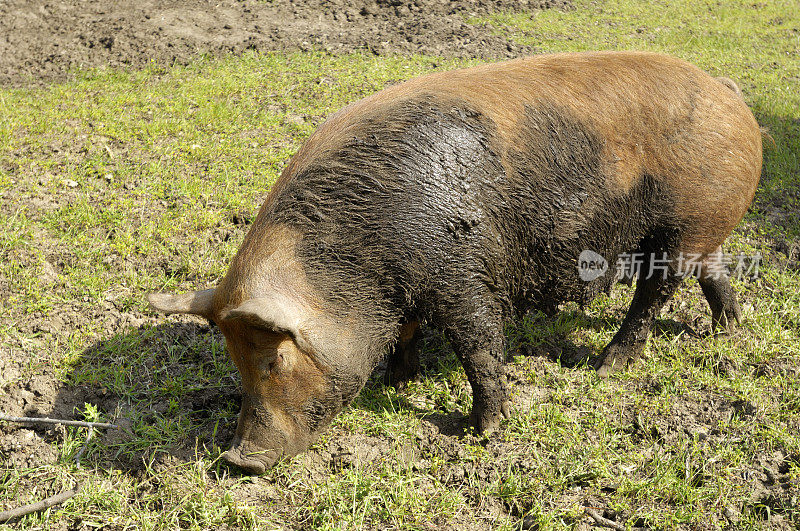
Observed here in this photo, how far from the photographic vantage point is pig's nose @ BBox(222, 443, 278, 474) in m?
3.17

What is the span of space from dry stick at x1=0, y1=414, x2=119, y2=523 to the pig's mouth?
79cm

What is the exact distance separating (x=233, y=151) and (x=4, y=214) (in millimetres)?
1932

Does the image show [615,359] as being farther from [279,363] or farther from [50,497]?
[50,497]

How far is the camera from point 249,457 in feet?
10.5

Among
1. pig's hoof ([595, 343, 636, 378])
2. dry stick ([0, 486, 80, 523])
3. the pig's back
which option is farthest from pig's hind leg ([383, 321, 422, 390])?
dry stick ([0, 486, 80, 523])

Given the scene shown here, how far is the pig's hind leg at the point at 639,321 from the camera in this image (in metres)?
3.96

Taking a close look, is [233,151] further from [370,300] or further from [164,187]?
[370,300]

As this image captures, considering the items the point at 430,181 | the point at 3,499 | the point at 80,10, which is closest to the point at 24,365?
the point at 3,499

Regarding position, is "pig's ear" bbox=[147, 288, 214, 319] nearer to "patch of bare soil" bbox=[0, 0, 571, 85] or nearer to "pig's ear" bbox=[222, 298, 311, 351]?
"pig's ear" bbox=[222, 298, 311, 351]

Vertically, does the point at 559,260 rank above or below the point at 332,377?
above

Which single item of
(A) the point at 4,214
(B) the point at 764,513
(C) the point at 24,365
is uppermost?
(A) the point at 4,214

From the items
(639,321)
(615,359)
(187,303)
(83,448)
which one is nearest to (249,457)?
(187,303)

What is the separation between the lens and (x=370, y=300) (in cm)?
316

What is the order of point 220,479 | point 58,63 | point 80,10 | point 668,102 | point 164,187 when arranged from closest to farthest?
point 220,479 < point 668,102 < point 164,187 < point 58,63 < point 80,10
